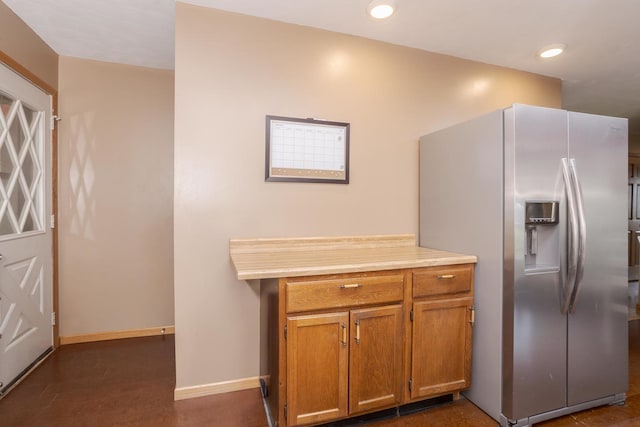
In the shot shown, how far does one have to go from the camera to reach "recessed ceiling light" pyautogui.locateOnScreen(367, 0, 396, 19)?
1.96m

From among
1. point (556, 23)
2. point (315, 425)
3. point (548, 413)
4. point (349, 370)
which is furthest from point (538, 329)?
point (556, 23)

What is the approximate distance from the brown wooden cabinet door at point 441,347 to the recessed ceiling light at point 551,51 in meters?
2.17

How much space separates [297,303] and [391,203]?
1283 millimetres

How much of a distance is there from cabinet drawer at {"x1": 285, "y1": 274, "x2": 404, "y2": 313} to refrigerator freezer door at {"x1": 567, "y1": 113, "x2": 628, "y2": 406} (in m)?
1.13

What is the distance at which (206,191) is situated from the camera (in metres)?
2.09

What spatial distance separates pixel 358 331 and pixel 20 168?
2670 millimetres

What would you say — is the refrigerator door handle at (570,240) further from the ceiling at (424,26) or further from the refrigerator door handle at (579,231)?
the ceiling at (424,26)

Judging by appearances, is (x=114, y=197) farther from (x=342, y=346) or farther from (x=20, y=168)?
(x=342, y=346)

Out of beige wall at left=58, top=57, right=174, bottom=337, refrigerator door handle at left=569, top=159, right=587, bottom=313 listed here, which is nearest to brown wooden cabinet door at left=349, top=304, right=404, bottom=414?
refrigerator door handle at left=569, top=159, right=587, bottom=313

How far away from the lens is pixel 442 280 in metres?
1.89

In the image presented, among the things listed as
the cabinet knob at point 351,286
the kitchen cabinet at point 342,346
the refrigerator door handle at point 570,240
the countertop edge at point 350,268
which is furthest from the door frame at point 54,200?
the refrigerator door handle at point 570,240

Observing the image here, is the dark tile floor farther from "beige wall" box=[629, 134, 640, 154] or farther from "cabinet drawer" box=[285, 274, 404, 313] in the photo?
"beige wall" box=[629, 134, 640, 154]

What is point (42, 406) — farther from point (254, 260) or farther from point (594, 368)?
point (594, 368)

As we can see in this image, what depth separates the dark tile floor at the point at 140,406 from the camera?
182cm
